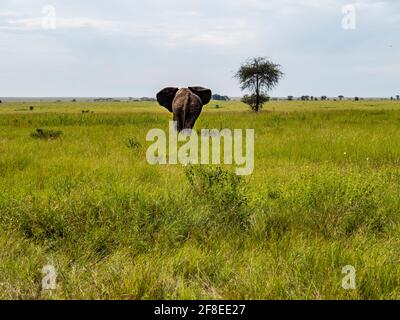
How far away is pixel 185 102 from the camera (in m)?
12.2

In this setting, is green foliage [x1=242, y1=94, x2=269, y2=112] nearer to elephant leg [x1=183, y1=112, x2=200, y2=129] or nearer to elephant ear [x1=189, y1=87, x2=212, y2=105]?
elephant ear [x1=189, y1=87, x2=212, y2=105]

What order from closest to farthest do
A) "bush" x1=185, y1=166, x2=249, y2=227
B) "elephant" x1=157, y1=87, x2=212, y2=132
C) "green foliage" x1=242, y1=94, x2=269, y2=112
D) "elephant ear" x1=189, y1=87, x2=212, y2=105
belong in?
"bush" x1=185, y1=166, x2=249, y2=227, "elephant" x1=157, y1=87, x2=212, y2=132, "elephant ear" x1=189, y1=87, x2=212, y2=105, "green foliage" x1=242, y1=94, x2=269, y2=112

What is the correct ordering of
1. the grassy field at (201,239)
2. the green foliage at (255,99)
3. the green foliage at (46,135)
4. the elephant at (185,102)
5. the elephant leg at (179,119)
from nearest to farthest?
the grassy field at (201,239) < the elephant at (185,102) < the elephant leg at (179,119) < the green foliage at (46,135) < the green foliage at (255,99)

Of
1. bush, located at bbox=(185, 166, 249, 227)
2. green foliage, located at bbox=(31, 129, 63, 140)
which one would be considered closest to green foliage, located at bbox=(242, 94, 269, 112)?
green foliage, located at bbox=(31, 129, 63, 140)

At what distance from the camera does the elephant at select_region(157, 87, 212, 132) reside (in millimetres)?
12328

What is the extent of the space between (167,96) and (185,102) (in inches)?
59.6

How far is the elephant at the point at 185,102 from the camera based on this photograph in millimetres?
12328

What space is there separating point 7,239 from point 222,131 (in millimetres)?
12229

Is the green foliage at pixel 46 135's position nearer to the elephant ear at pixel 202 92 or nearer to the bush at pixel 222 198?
the elephant ear at pixel 202 92

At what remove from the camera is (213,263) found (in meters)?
3.43

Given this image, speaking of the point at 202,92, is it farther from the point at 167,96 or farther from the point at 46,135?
the point at 46,135

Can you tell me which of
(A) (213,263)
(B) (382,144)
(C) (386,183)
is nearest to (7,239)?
(A) (213,263)

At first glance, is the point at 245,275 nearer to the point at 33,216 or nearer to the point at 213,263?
the point at 213,263

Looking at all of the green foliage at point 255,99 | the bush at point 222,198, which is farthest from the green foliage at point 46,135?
the green foliage at point 255,99
